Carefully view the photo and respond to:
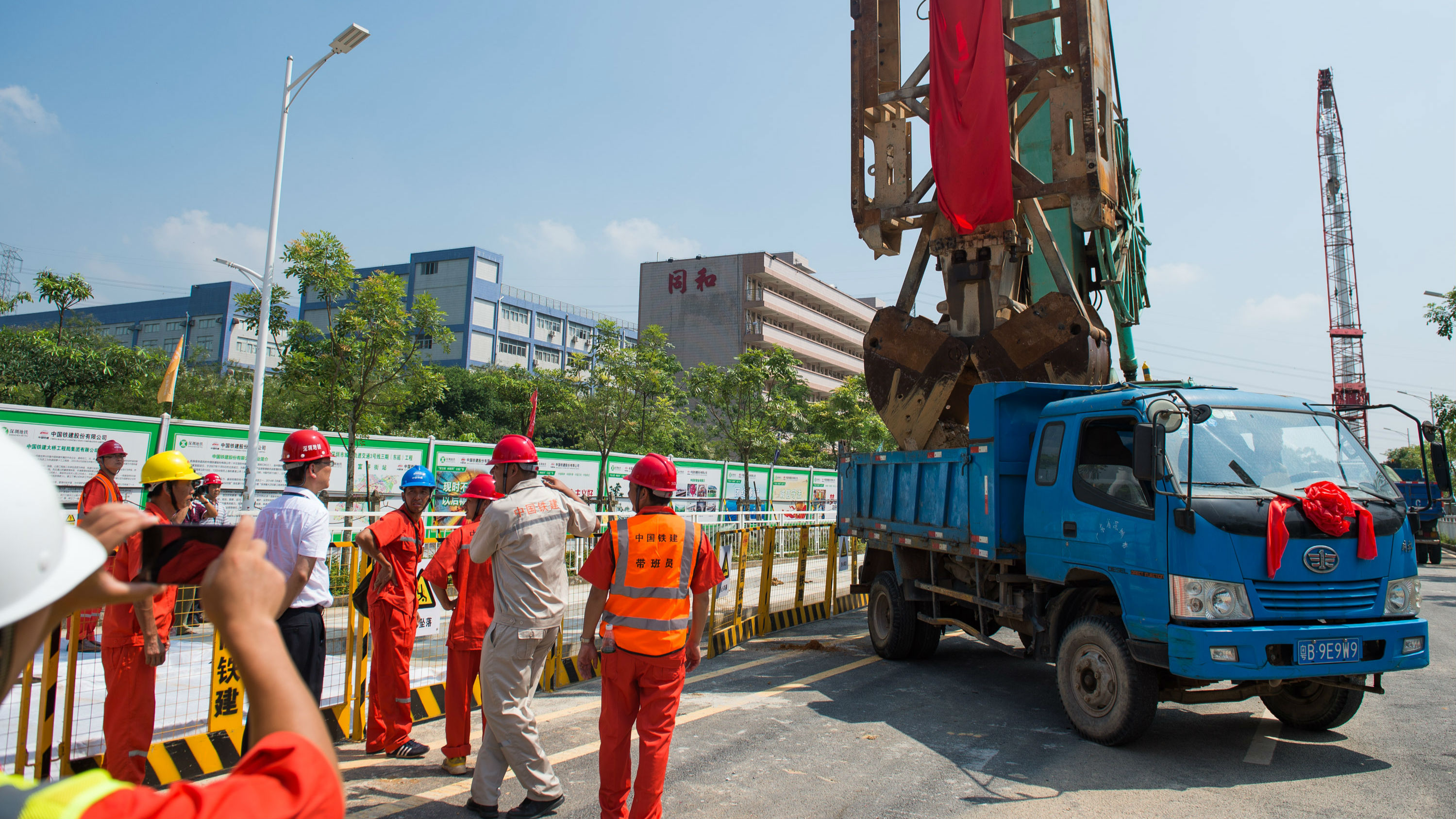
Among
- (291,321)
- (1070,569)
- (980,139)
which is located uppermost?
(980,139)

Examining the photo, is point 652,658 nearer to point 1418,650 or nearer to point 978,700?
point 978,700

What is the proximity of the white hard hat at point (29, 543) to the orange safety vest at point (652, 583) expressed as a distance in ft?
9.47

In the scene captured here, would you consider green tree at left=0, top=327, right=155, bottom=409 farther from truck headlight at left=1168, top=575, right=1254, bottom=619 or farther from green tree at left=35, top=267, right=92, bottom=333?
truck headlight at left=1168, top=575, right=1254, bottom=619

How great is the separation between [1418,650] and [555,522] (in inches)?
212

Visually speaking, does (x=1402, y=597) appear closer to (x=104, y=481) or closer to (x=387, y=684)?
(x=387, y=684)

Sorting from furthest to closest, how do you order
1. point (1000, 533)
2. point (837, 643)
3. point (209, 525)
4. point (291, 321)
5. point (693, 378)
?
point (693, 378)
point (291, 321)
point (837, 643)
point (1000, 533)
point (209, 525)

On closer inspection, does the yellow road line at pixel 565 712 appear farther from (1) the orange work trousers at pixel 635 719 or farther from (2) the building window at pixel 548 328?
(2) the building window at pixel 548 328

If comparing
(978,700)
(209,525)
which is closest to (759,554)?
(978,700)

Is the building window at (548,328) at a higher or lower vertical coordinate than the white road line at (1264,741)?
higher

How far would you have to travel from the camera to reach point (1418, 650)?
5352mm

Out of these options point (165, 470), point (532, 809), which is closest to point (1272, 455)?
point (532, 809)

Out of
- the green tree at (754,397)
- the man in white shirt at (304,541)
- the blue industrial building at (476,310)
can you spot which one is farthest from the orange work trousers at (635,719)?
the blue industrial building at (476,310)

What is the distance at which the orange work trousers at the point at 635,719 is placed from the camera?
3773 millimetres

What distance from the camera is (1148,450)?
206 inches
